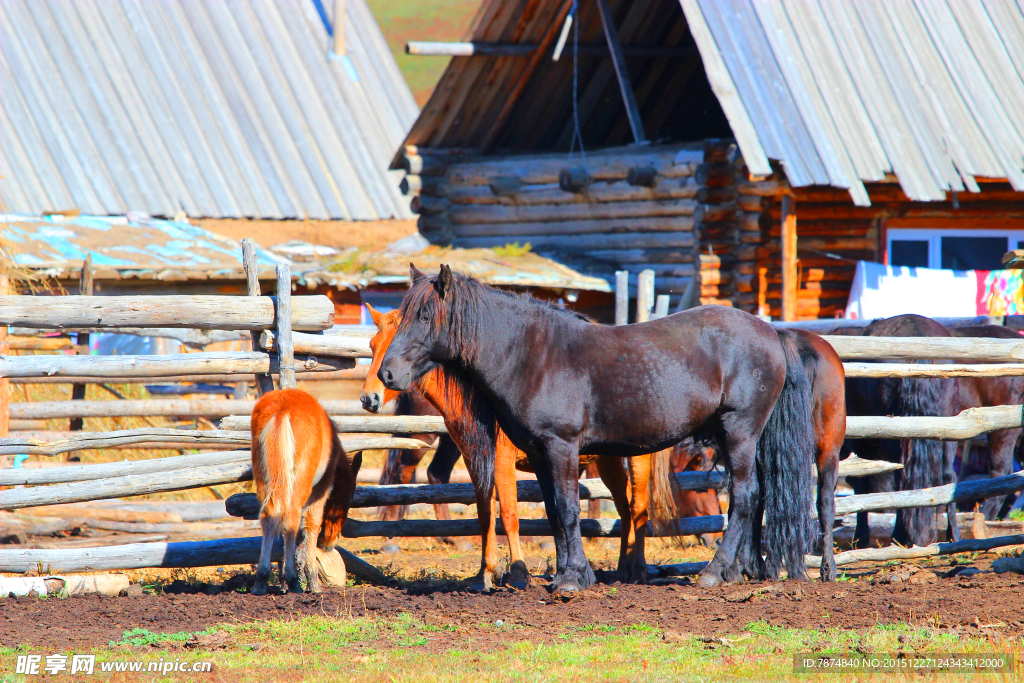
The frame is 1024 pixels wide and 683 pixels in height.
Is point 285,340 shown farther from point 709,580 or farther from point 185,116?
point 185,116

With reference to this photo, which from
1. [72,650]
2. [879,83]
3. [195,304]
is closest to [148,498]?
[195,304]

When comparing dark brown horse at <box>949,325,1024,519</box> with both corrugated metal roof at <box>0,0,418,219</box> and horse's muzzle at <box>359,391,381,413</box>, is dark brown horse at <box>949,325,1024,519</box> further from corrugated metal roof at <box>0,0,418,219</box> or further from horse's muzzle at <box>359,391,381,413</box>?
corrugated metal roof at <box>0,0,418,219</box>

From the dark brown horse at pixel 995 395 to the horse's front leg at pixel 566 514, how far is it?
169 inches

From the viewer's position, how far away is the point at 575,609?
549 centimetres

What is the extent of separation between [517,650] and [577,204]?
11.1 m

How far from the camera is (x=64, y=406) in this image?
9.77 meters

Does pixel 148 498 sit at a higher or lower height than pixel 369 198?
lower

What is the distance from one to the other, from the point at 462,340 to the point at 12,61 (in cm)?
1746

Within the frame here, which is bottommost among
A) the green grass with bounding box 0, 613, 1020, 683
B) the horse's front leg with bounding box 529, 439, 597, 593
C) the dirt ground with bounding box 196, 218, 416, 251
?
the green grass with bounding box 0, 613, 1020, 683

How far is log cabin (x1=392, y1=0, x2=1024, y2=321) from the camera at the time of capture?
465 inches

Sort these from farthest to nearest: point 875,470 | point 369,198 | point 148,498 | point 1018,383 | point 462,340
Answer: point 369,198
point 148,498
point 1018,383
point 875,470
point 462,340

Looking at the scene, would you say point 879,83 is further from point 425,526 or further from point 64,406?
point 64,406

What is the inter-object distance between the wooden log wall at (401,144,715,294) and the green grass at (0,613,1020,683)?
9.06 meters

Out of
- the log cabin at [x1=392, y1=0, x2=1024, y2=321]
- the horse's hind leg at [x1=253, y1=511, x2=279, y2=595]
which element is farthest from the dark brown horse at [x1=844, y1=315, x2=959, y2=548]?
the horse's hind leg at [x1=253, y1=511, x2=279, y2=595]
